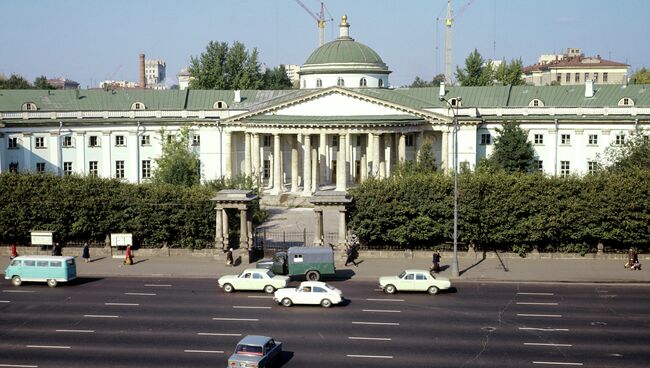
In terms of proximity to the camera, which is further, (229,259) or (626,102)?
(626,102)

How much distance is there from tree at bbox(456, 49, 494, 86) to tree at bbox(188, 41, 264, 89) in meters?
38.8

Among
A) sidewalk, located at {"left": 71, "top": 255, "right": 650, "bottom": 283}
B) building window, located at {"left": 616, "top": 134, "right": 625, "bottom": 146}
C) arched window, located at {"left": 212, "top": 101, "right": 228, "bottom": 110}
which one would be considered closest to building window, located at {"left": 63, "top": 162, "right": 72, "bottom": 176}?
arched window, located at {"left": 212, "top": 101, "right": 228, "bottom": 110}

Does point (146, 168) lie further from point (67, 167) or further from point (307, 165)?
point (307, 165)

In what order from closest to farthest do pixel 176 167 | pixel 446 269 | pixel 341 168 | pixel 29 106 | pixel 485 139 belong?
pixel 446 269 < pixel 176 167 < pixel 341 168 < pixel 485 139 < pixel 29 106

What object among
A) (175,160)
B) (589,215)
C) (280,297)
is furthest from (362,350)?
(175,160)

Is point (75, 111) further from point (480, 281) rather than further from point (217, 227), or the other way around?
point (480, 281)

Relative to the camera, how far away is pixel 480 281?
56.9 meters

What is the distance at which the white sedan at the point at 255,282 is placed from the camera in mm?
51719

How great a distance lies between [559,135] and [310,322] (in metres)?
68.4

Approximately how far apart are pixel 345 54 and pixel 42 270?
66.0 m

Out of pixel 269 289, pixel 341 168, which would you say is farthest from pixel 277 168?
pixel 269 289

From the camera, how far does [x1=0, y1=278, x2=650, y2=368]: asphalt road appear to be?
37.4 m

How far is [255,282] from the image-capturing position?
2042 inches

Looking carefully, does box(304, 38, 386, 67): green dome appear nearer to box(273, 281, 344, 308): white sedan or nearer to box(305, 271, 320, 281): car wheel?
box(305, 271, 320, 281): car wheel
